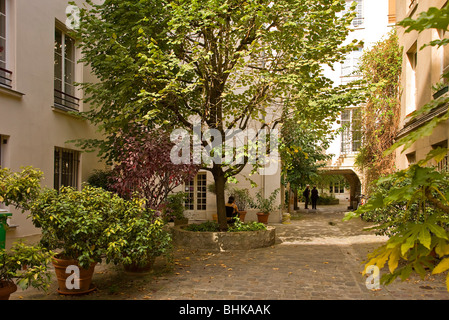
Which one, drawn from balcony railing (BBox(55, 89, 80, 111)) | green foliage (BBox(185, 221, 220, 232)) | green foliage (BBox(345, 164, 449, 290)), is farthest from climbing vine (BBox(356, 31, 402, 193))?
green foliage (BBox(345, 164, 449, 290))

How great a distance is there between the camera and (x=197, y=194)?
1705 centimetres

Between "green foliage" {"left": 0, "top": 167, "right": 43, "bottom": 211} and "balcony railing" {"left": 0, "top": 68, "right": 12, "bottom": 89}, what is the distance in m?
5.38

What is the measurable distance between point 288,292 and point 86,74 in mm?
10908

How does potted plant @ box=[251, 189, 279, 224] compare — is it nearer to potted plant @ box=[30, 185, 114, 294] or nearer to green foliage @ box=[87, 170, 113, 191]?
green foliage @ box=[87, 170, 113, 191]

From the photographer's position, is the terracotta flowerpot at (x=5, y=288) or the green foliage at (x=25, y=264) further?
the terracotta flowerpot at (x=5, y=288)

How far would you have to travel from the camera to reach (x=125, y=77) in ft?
28.8

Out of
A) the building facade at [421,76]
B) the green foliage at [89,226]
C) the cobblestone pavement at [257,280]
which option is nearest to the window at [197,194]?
the cobblestone pavement at [257,280]

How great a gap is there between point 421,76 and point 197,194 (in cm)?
1038

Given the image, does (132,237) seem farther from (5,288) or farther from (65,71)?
(65,71)

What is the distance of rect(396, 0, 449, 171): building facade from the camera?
8.94m

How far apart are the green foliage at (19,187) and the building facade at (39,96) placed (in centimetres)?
463

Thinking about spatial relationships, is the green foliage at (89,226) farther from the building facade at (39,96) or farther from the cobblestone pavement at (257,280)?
the building facade at (39,96)

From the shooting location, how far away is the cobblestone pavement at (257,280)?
18.6ft
